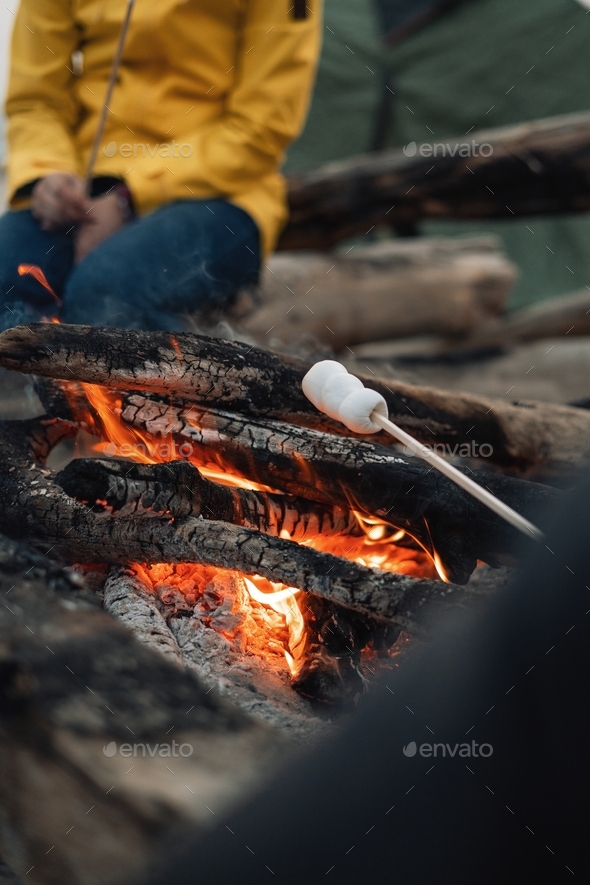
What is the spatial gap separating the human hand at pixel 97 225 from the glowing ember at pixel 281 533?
0.89 meters

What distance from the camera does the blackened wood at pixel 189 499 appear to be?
39.8 inches

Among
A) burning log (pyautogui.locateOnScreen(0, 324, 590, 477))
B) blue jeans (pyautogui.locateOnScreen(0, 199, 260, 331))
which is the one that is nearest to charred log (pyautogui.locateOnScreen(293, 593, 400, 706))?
burning log (pyautogui.locateOnScreen(0, 324, 590, 477))

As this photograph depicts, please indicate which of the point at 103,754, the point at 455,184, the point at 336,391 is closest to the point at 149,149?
the point at 336,391

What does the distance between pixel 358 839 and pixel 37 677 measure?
344 millimetres

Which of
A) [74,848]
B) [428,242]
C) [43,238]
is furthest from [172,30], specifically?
[428,242]

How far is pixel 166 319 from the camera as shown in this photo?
1871 millimetres

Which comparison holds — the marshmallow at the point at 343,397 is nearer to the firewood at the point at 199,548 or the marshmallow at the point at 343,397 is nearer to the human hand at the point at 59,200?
the firewood at the point at 199,548

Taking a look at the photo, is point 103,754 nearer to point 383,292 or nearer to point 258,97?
point 258,97

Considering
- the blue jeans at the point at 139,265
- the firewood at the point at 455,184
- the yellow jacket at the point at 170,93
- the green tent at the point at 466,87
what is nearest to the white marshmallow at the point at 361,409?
the blue jeans at the point at 139,265

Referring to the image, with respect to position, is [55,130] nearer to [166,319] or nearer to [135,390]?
[166,319]

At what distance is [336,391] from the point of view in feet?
3.67

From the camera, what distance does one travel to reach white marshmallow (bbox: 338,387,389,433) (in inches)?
41.9

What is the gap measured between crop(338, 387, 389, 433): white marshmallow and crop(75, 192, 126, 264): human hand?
1202 mm

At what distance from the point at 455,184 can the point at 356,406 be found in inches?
100
